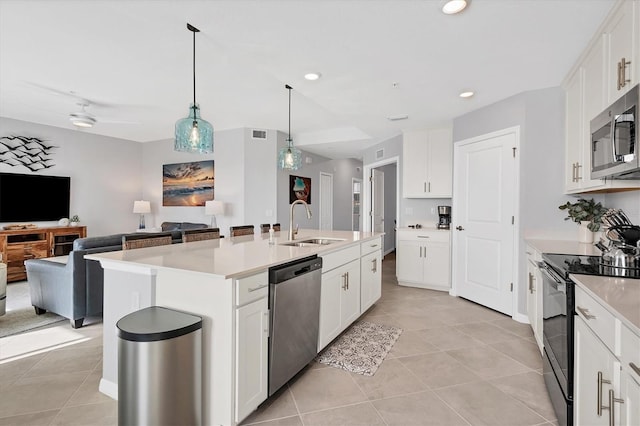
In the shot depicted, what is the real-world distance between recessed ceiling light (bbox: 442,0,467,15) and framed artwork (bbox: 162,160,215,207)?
5.39 metres

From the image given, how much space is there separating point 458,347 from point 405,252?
86.3 inches

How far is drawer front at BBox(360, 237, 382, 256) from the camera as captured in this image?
10.9 feet

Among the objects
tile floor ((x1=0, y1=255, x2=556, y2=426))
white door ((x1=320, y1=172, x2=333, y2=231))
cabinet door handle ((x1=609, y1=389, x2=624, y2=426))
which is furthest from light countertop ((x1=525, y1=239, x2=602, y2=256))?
white door ((x1=320, y1=172, x2=333, y2=231))

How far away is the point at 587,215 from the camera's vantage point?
9.38 feet

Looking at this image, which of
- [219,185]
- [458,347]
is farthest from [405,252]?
[219,185]

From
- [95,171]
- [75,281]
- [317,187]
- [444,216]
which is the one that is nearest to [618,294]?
[444,216]

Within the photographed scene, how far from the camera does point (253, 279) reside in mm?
1739

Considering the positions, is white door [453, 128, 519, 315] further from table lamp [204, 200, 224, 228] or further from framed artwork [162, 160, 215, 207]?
framed artwork [162, 160, 215, 207]

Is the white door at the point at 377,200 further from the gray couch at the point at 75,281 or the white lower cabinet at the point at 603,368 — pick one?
the white lower cabinet at the point at 603,368

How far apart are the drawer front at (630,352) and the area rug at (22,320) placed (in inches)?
177

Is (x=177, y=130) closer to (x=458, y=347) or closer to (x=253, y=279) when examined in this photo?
(x=253, y=279)

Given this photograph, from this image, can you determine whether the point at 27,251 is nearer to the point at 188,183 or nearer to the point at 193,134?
the point at 188,183

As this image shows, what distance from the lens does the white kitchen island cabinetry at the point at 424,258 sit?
15.1ft

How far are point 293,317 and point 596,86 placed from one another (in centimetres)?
274
